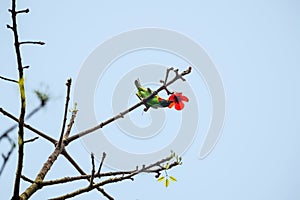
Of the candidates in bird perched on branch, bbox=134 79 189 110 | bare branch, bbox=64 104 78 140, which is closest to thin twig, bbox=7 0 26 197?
bare branch, bbox=64 104 78 140

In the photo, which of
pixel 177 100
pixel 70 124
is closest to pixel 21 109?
pixel 70 124

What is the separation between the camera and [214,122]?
14.3 ft

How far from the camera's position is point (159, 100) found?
10.2ft

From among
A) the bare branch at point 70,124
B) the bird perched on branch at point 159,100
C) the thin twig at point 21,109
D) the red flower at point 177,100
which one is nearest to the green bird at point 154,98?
the bird perched on branch at point 159,100

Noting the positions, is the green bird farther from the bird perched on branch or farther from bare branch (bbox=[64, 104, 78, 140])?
bare branch (bbox=[64, 104, 78, 140])

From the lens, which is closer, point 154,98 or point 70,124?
point 154,98

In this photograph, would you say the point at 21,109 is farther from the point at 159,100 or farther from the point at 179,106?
the point at 179,106

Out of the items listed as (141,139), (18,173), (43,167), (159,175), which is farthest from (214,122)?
(18,173)

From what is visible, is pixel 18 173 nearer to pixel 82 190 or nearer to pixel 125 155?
pixel 82 190

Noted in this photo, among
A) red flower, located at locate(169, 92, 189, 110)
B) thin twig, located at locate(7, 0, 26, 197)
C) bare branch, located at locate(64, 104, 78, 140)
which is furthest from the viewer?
red flower, located at locate(169, 92, 189, 110)

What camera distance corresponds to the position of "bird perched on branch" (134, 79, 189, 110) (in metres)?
3.02

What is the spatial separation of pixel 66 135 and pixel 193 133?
1755 mm

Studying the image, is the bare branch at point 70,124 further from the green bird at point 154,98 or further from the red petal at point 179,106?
the red petal at point 179,106

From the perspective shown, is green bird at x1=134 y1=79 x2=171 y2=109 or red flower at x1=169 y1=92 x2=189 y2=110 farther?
red flower at x1=169 y1=92 x2=189 y2=110
